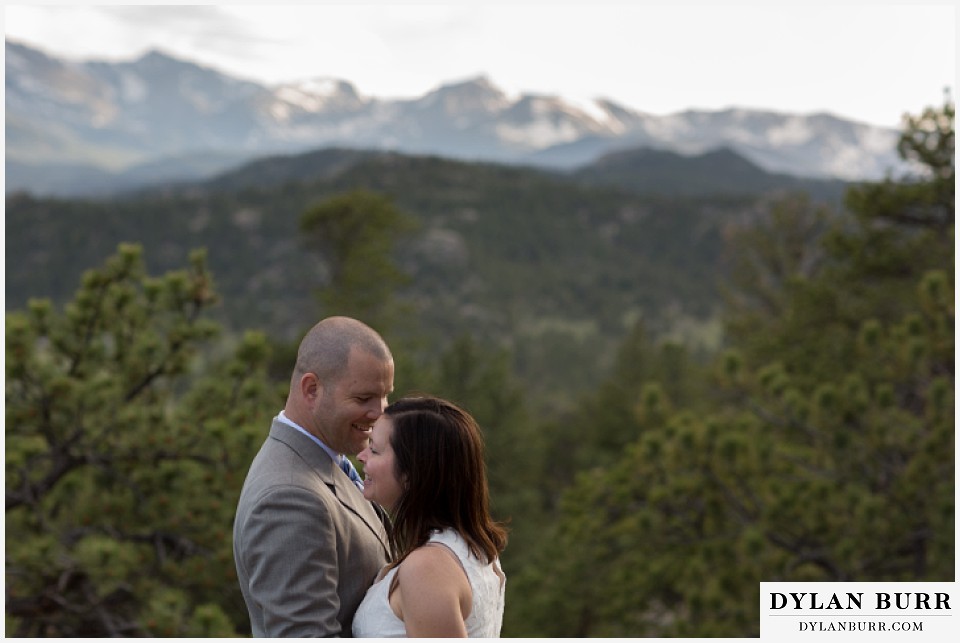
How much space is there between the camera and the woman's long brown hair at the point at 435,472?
2391 mm

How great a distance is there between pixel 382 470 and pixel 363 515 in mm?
258

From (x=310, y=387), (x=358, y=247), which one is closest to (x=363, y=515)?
(x=310, y=387)

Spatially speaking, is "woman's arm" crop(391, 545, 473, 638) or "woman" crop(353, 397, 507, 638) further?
"woman" crop(353, 397, 507, 638)

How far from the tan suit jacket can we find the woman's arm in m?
0.21

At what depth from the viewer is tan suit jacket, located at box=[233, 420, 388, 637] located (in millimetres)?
2293

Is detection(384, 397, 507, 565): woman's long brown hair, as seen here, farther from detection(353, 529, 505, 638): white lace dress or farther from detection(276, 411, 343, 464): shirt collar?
detection(276, 411, 343, 464): shirt collar

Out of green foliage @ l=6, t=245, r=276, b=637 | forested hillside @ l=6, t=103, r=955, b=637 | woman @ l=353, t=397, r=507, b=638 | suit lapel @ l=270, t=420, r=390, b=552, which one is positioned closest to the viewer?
woman @ l=353, t=397, r=507, b=638

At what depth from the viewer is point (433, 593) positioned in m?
2.27

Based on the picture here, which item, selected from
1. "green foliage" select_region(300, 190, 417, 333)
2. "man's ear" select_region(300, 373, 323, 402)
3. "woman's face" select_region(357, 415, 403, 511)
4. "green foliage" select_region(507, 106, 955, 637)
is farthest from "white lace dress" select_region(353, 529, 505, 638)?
"green foliage" select_region(300, 190, 417, 333)

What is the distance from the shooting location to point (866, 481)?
11.1 meters

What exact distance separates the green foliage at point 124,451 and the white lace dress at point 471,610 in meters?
4.26

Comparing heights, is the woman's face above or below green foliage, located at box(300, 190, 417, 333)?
below

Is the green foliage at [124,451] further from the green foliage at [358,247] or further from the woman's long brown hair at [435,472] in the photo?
the green foliage at [358,247]

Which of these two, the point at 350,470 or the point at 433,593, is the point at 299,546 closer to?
the point at 433,593
